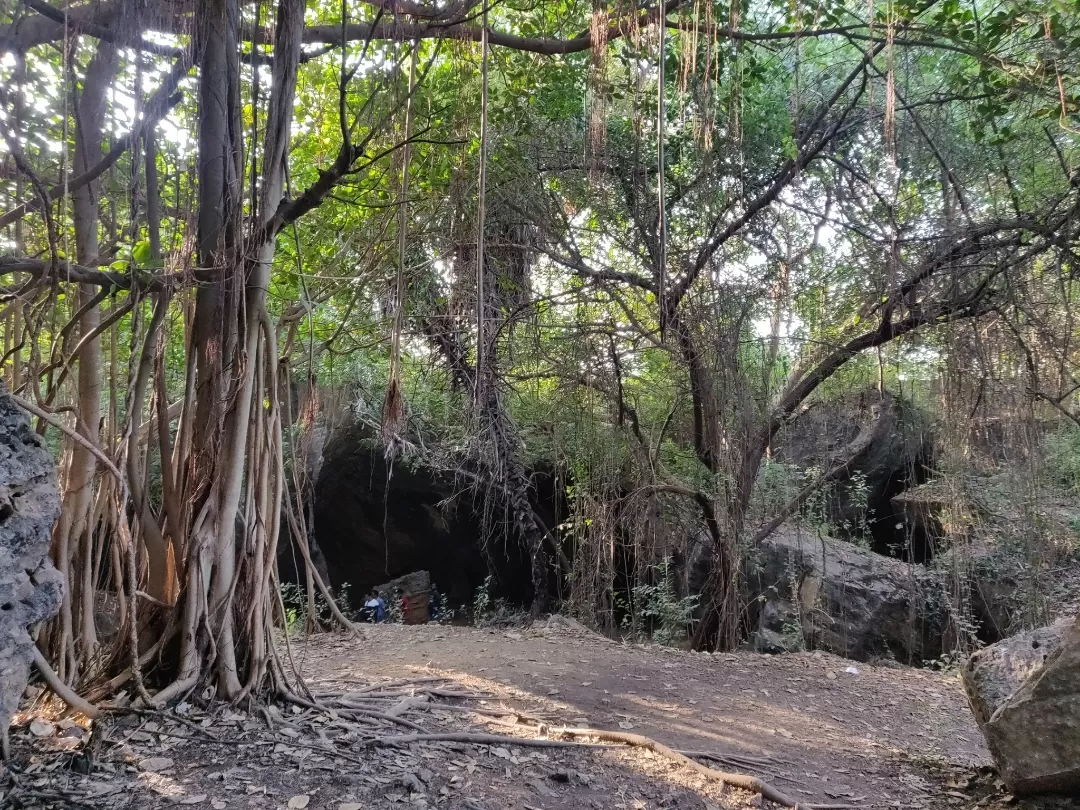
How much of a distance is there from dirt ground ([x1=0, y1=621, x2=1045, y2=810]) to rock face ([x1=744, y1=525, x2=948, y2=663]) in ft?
6.07

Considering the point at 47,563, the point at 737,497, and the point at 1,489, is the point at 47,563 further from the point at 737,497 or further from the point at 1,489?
the point at 737,497

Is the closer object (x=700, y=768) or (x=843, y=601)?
(x=700, y=768)

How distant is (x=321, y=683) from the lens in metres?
3.64

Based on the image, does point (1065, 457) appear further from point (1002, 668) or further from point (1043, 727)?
point (1043, 727)

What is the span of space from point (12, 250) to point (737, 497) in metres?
5.30

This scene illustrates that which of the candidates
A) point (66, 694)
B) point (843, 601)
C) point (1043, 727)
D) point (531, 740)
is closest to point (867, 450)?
point (843, 601)

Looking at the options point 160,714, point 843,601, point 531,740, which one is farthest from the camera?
point 843,601

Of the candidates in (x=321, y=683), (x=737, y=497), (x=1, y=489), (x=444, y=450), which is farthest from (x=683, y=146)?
(x=1, y=489)

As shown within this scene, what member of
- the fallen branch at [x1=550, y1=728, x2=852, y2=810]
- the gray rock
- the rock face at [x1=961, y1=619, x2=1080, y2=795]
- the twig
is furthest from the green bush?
the twig

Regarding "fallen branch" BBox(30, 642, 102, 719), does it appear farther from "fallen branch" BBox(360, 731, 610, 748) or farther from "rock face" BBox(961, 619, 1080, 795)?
"rock face" BBox(961, 619, 1080, 795)

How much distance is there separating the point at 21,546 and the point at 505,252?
4555 mm

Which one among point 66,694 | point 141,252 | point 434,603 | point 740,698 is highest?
point 141,252

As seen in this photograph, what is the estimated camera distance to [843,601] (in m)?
7.36

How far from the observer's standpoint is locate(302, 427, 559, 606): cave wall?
1060 centimetres
